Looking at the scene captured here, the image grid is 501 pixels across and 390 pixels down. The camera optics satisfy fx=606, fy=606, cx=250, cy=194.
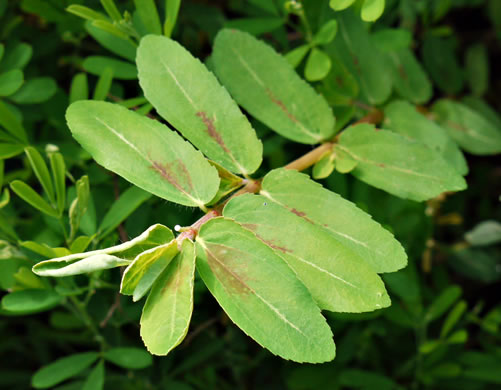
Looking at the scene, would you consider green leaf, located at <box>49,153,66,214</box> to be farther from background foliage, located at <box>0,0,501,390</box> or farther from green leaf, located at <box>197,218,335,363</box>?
green leaf, located at <box>197,218,335,363</box>

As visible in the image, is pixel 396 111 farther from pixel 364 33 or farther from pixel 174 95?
pixel 174 95

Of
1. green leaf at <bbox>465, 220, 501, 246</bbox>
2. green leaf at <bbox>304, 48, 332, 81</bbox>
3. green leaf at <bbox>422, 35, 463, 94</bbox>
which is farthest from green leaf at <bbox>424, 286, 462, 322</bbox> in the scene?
green leaf at <bbox>304, 48, 332, 81</bbox>

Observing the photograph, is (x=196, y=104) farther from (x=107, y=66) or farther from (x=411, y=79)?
(x=411, y=79)

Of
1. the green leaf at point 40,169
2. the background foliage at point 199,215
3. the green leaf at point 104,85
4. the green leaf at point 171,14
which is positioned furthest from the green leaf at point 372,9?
the green leaf at point 40,169

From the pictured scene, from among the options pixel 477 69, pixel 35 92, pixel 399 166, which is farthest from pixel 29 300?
pixel 477 69

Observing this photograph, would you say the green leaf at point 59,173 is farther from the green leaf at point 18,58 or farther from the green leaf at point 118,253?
the green leaf at point 18,58
